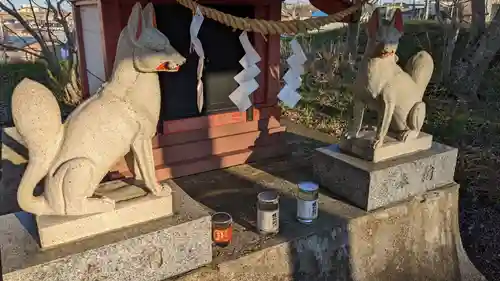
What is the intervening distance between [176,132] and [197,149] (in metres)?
0.26

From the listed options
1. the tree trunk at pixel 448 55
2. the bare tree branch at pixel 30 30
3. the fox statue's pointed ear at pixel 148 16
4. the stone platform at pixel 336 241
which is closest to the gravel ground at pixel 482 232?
the stone platform at pixel 336 241

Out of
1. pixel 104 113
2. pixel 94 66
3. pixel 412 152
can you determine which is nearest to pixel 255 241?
pixel 104 113

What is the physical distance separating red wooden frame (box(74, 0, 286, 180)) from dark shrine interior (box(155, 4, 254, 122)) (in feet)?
0.25

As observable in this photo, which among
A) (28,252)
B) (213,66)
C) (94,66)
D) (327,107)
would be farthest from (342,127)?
(28,252)

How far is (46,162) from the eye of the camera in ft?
6.47

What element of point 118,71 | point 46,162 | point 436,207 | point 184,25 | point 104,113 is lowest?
point 436,207

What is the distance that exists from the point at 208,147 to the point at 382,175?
1685 millimetres

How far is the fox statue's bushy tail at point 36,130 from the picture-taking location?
6.08ft

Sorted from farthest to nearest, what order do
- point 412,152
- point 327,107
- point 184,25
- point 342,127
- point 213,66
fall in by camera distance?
point 327,107 < point 342,127 < point 213,66 < point 184,25 < point 412,152

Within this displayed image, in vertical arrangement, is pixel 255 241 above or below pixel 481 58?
below

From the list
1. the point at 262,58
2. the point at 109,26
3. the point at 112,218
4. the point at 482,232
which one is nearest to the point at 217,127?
the point at 262,58

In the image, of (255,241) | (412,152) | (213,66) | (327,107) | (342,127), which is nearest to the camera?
(255,241)

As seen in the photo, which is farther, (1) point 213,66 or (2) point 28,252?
(1) point 213,66

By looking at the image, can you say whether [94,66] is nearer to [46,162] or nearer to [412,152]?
[46,162]
